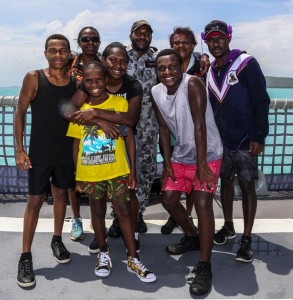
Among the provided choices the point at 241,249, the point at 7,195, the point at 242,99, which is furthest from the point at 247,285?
the point at 7,195

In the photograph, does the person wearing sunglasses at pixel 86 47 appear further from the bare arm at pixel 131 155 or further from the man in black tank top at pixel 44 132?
the bare arm at pixel 131 155

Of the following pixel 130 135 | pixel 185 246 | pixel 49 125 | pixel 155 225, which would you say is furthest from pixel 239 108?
pixel 155 225

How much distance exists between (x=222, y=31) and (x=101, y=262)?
219 cm

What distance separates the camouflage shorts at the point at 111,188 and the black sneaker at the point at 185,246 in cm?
80

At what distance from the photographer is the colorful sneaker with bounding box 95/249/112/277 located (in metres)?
3.23

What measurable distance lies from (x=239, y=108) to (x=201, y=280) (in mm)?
1455

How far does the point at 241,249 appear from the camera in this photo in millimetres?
3535

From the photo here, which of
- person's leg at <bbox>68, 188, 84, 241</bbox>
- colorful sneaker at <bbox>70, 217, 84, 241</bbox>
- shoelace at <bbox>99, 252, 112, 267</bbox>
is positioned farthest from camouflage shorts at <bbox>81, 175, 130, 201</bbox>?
colorful sneaker at <bbox>70, 217, 84, 241</bbox>

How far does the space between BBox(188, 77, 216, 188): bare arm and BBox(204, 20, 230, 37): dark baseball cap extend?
596mm

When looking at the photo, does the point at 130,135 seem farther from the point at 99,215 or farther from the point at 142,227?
the point at 142,227

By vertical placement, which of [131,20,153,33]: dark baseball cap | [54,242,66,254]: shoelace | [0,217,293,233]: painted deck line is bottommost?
[0,217,293,233]: painted deck line

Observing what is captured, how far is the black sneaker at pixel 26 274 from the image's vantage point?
10.1ft

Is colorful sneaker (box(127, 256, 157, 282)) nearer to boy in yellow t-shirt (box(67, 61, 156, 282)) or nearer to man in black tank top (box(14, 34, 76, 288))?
boy in yellow t-shirt (box(67, 61, 156, 282))

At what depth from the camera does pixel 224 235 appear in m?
3.91
